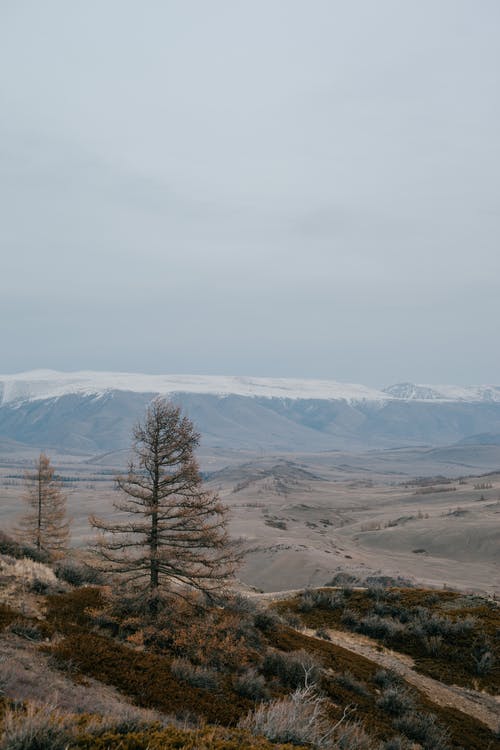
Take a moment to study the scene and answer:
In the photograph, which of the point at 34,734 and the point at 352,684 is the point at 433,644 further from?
the point at 34,734

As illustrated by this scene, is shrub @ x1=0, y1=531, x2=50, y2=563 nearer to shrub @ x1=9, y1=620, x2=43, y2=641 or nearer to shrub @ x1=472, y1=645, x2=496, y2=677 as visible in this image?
shrub @ x1=9, y1=620, x2=43, y2=641

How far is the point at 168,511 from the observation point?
11.5 m

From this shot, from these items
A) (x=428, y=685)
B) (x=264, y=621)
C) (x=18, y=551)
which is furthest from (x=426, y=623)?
(x=18, y=551)

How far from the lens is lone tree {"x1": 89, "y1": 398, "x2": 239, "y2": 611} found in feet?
36.6

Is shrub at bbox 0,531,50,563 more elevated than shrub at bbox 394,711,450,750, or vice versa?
shrub at bbox 0,531,50,563

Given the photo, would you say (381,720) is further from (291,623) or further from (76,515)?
(76,515)

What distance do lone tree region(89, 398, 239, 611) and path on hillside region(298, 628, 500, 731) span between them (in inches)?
202

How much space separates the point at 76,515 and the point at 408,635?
86928 mm

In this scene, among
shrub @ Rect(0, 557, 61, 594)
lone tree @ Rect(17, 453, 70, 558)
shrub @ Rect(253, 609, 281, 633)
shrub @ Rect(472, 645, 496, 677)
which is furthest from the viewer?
lone tree @ Rect(17, 453, 70, 558)

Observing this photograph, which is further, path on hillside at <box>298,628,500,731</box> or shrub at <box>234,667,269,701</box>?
path on hillside at <box>298,628,500,731</box>

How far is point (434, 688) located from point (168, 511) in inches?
314

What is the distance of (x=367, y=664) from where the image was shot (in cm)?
1158

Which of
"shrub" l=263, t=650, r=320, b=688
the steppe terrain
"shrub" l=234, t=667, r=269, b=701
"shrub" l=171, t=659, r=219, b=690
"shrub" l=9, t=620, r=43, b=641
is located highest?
"shrub" l=9, t=620, r=43, b=641

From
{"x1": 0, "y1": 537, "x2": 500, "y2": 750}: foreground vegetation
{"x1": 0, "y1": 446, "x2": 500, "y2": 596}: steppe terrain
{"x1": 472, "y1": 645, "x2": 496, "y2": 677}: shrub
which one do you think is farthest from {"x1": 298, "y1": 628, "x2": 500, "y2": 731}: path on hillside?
{"x1": 0, "y1": 446, "x2": 500, "y2": 596}: steppe terrain
